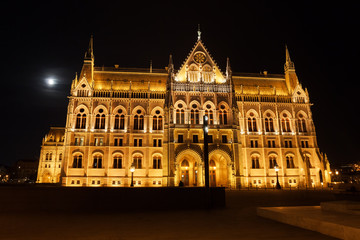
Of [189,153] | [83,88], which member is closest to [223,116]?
[189,153]

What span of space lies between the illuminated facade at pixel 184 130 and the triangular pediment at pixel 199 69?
20 centimetres

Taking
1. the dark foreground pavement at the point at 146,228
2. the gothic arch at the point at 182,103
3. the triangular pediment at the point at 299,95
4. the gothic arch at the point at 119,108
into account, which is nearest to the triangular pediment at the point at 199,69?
the gothic arch at the point at 182,103

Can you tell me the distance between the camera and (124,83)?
53156 mm

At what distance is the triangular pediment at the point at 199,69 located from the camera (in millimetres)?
49188

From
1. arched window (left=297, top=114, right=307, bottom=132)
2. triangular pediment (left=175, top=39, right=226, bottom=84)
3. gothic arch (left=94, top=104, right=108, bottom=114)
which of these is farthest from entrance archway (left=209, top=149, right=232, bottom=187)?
gothic arch (left=94, top=104, right=108, bottom=114)

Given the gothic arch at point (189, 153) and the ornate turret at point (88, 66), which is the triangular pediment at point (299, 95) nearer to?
the gothic arch at point (189, 153)

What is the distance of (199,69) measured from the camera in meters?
49.5

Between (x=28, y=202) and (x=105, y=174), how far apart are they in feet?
99.7

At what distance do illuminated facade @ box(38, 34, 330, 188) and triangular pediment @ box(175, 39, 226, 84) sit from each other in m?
0.20

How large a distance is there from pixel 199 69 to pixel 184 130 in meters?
13.5

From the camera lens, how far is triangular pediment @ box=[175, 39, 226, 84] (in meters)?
49.2

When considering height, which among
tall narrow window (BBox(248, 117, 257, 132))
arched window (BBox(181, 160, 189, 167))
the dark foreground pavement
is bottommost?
the dark foreground pavement

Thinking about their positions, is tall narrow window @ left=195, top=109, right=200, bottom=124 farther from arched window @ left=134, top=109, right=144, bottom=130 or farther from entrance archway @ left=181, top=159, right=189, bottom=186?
arched window @ left=134, top=109, right=144, bottom=130

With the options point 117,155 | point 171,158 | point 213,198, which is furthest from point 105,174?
point 213,198
